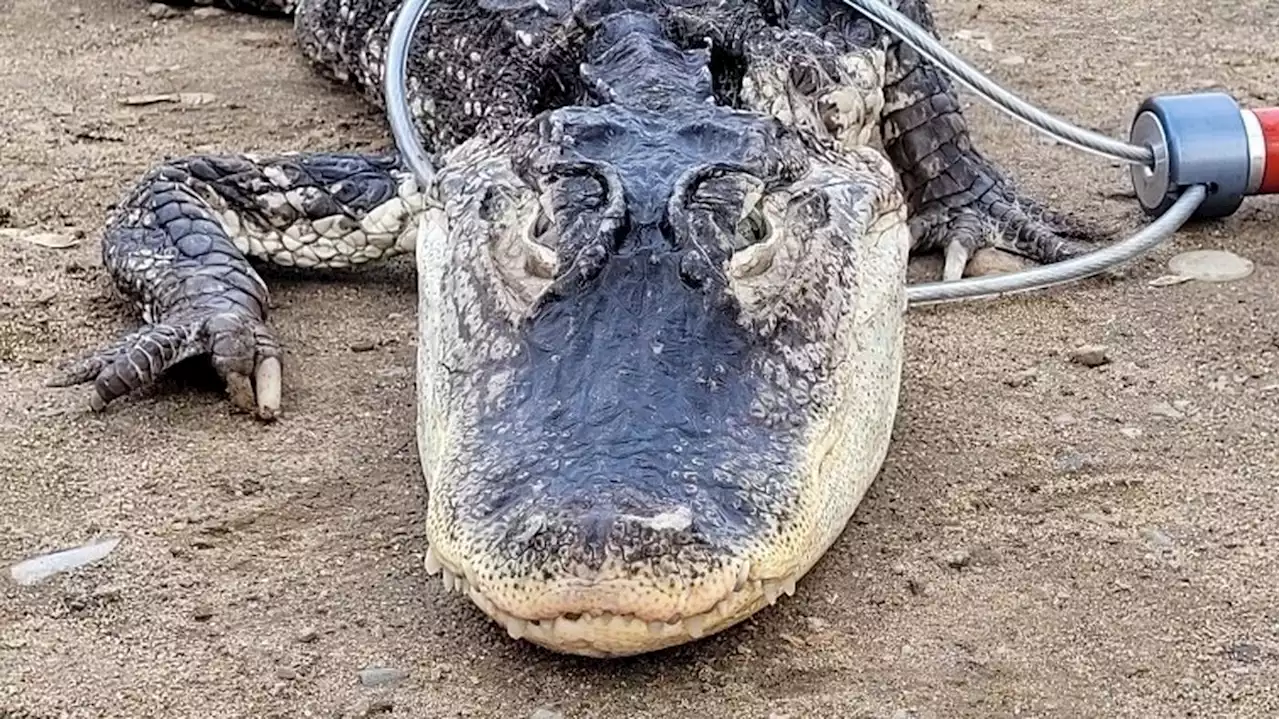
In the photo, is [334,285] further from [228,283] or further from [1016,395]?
[1016,395]

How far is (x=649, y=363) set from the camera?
2441 millimetres

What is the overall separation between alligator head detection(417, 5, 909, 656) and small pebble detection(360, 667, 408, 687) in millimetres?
183

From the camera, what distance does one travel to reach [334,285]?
4.07m

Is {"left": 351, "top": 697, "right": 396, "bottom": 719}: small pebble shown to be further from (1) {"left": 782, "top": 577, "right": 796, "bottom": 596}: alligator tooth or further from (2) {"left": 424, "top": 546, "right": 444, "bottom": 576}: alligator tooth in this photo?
(1) {"left": 782, "top": 577, "right": 796, "bottom": 596}: alligator tooth

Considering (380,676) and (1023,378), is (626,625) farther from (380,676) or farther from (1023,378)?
(1023,378)

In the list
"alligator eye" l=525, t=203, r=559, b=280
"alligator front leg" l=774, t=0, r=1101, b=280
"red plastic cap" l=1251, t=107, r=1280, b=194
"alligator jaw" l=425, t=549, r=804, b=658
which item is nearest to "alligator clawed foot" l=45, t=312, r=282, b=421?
"alligator eye" l=525, t=203, r=559, b=280

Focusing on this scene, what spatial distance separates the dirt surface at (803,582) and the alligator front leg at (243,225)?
10 cm

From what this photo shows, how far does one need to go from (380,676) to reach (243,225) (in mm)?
1861

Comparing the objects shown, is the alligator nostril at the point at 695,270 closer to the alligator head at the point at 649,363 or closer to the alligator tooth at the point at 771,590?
the alligator head at the point at 649,363

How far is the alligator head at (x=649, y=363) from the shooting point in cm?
220

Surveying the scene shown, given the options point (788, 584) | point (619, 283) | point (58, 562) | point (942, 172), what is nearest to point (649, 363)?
point (619, 283)

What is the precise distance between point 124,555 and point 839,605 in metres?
1.11

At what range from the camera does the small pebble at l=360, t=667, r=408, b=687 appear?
243 centimetres

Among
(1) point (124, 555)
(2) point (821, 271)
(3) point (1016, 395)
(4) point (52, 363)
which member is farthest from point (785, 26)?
(1) point (124, 555)
